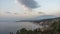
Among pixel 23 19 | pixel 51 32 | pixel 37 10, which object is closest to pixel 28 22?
pixel 23 19

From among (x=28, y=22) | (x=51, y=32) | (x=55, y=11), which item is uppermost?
(x=55, y=11)

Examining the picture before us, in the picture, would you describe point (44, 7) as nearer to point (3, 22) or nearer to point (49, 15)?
point (49, 15)

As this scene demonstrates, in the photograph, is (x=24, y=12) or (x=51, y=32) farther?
(x=24, y=12)

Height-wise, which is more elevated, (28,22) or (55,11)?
(55,11)

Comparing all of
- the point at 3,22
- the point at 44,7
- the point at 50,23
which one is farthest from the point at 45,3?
the point at 3,22

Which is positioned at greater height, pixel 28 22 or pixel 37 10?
pixel 37 10

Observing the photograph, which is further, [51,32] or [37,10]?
[37,10]

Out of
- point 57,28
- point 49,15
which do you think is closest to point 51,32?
point 57,28

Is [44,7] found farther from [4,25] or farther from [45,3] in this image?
[4,25]
